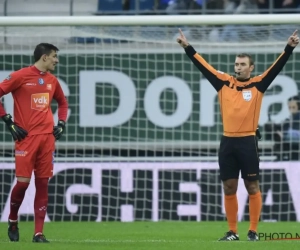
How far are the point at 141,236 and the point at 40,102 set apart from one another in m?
2.28

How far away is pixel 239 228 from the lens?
11.9 m

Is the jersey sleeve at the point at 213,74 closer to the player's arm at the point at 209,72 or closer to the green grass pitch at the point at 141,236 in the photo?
the player's arm at the point at 209,72

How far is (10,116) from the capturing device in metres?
9.11

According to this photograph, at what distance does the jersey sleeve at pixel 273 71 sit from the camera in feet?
30.2

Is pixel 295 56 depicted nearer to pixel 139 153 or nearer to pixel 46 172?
pixel 139 153

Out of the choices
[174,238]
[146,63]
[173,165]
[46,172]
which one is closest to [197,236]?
[174,238]

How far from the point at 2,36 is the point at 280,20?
420 cm

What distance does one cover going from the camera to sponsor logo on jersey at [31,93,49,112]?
359 inches

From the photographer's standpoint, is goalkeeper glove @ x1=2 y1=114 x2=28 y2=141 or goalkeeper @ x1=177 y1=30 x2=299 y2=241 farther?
goalkeeper @ x1=177 y1=30 x2=299 y2=241

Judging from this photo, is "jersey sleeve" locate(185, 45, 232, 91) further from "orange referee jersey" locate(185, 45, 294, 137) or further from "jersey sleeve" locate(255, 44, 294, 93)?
"jersey sleeve" locate(255, 44, 294, 93)

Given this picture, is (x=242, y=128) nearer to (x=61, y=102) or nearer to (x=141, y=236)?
(x=61, y=102)

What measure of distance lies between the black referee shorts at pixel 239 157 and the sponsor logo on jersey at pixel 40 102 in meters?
1.80

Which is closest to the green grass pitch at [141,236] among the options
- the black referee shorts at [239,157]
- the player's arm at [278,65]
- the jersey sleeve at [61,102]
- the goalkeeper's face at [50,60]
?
the black referee shorts at [239,157]

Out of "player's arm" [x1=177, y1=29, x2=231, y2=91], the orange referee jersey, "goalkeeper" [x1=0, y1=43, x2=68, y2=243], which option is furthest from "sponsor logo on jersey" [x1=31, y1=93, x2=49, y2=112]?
the orange referee jersey
